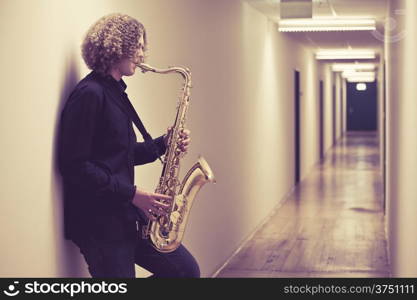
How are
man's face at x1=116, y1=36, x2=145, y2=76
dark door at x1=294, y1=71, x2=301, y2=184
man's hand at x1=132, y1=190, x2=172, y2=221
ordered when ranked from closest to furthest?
1. man's hand at x1=132, y1=190, x2=172, y2=221
2. man's face at x1=116, y1=36, x2=145, y2=76
3. dark door at x1=294, y1=71, x2=301, y2=184

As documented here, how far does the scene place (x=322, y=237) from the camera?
7473mm

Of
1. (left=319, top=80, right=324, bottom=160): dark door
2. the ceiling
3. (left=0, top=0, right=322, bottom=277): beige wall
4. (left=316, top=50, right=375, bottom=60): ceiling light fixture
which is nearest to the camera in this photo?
(left=0, top=0, right=322, bottom=277): beige wall

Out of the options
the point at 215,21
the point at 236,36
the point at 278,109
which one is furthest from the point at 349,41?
the point at 215,21

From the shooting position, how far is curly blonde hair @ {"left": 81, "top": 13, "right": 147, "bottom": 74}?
111 inches

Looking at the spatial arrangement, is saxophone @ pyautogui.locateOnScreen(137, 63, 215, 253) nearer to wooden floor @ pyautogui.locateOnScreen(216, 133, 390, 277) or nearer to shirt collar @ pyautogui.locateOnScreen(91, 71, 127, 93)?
shirt collar @ pyautogui.locateOnScreen(91, 71, 127, 93)

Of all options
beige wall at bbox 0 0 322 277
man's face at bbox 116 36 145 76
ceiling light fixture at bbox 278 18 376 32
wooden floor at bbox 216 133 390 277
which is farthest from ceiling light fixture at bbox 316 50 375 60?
man's face at bbox 116 36 145 76

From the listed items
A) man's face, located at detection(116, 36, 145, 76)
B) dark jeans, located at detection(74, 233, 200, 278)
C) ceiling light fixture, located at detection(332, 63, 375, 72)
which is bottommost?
dark jeans, located at detection(74, 233, 200, 278)

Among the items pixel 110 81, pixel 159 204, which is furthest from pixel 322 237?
pixel 110 81

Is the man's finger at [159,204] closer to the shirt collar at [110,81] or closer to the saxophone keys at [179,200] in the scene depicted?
the saxophone keys at [179,200]

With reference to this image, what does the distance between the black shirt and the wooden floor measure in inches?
126

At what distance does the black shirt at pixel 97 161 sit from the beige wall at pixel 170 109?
0.07 metres

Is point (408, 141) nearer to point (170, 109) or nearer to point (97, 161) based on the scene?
point (170, 109)

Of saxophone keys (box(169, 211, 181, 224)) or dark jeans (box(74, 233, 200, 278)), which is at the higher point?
saxophone keys (box(169, 211, 181, 224))

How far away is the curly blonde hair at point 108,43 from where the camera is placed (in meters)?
2.81
